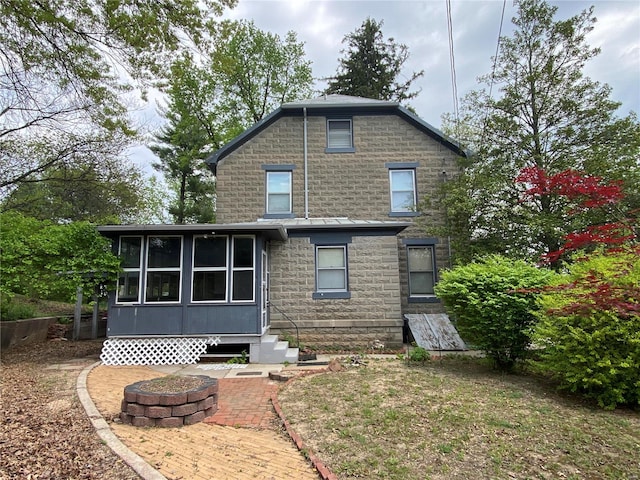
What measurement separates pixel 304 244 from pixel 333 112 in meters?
5.70

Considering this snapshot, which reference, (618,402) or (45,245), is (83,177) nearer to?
(45,245)

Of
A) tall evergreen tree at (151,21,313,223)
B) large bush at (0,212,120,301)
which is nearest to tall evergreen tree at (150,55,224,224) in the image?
tall evergreen tree at (151,21,313,223)

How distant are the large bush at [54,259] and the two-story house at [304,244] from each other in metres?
0.54

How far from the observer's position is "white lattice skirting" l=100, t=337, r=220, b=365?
8.79m

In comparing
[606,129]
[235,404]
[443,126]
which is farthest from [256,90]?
[235,404]

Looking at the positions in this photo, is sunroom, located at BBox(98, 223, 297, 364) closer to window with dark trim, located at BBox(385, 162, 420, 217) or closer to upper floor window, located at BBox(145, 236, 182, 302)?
upper floor window, located at BBox(145, 236, 182, 302)

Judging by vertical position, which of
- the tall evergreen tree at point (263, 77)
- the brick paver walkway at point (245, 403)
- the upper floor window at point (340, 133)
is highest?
the tall evergreen tree at point (263, 77)

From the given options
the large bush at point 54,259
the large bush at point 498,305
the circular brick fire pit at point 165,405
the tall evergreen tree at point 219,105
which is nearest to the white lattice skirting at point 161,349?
the large bush at point 54,259

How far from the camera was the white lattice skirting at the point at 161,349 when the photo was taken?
8.79m

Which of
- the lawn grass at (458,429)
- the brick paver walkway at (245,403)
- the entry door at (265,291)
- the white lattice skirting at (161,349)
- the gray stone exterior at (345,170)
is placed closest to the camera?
the lawn grass at (458,429)

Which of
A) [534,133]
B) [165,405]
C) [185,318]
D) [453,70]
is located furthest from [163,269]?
[534,133]

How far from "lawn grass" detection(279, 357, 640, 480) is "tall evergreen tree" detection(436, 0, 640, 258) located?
5101 mm

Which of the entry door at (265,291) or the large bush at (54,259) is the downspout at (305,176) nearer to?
the entry door at (265,291)

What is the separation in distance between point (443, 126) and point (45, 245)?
44.6 ft
